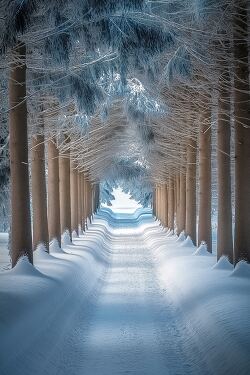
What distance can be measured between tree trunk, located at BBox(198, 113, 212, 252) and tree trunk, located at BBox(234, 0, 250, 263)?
4792mm

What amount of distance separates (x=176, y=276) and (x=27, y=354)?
852cm

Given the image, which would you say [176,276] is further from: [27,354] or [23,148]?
[27,354]

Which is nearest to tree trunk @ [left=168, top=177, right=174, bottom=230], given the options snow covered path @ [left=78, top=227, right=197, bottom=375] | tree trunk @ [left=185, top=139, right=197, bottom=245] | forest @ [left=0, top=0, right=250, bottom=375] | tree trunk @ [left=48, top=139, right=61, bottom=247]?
tree trunk @ [left=185, top=139, right=197, bottom=245]

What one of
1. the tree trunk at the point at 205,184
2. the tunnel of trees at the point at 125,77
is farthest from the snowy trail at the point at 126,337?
the tree trunk at the point at 205,184

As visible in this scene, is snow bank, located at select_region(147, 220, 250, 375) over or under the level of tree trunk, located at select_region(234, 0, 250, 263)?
under

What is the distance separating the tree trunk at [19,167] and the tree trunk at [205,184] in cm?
735

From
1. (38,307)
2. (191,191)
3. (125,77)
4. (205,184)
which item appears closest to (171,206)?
(191,191)

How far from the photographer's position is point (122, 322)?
10820 millimetres

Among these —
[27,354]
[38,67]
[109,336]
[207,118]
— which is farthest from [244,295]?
[207,118]

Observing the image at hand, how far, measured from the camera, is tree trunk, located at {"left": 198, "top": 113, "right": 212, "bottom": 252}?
18172 millimetres

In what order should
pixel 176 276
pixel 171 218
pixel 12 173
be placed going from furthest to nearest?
pixel 171 218, pixel 176 276, pixel 12 173

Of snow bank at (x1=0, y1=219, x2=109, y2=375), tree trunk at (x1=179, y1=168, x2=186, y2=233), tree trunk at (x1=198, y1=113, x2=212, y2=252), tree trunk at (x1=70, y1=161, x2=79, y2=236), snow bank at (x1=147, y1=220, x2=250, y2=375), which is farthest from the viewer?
tree trunk at (x1=70, y1=161, x2=79, y2=236)

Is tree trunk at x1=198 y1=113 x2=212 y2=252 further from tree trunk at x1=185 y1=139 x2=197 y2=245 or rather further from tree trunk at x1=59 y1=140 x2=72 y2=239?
tree trunk at x1=59 y1=140 x2=72 y2=239

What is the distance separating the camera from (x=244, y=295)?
9.80 meters
